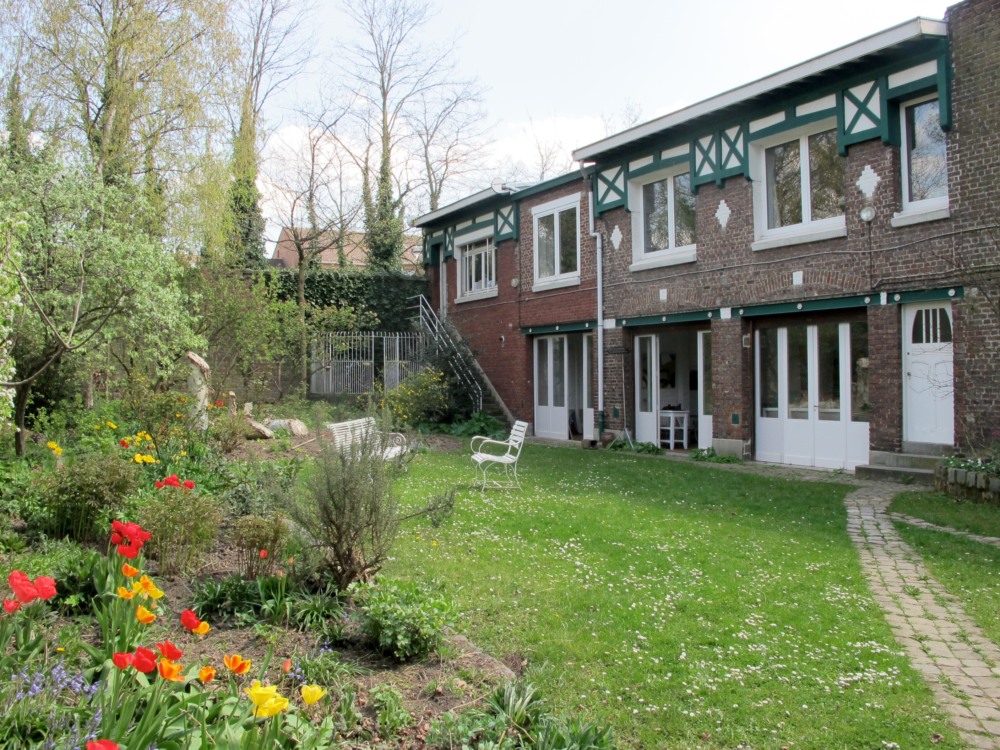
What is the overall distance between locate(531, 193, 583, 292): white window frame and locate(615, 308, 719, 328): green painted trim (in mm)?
1675

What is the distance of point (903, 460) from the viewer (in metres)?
10.3

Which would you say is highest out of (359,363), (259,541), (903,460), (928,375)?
(359,363)

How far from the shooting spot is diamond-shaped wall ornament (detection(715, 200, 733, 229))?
12664 millimetres

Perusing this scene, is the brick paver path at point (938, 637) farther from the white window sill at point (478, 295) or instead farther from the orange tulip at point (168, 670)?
the white window sill at point (478, 295)

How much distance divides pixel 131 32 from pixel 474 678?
11.8m

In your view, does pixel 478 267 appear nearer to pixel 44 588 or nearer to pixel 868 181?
pixel 868 181

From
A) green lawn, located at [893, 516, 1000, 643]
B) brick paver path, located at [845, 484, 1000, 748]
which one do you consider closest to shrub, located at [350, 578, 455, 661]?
brick paver path, located at [845, 484, 1000, 748]

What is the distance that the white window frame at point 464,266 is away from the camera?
18.9 meters

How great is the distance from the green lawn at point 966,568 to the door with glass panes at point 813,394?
397 cm

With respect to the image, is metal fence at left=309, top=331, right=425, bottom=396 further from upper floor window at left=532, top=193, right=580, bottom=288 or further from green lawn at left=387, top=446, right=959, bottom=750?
green lawn at left=387, top=446, right=959, bottom=750

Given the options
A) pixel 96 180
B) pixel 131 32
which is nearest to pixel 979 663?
pixel 96 180

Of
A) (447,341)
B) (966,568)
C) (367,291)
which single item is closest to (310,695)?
(966,568)

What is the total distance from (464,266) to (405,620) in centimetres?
1735

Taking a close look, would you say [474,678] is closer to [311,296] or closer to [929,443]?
[929,443]
